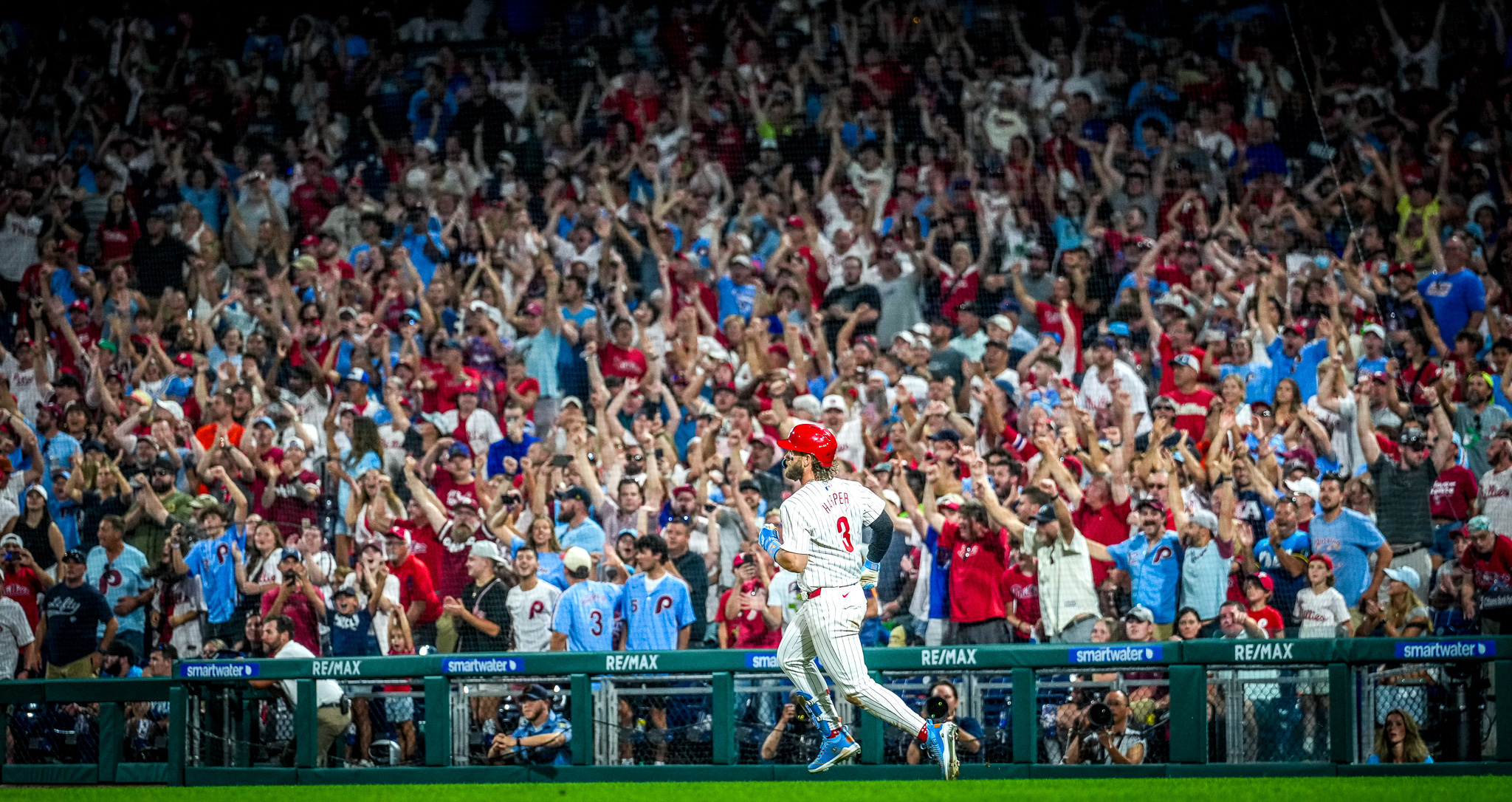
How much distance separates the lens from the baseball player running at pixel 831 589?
7.28 meters

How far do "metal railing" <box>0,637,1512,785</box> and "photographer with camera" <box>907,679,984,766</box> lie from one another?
36mm

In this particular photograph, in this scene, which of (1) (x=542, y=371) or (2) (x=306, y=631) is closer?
(2) (x=306, y=631)

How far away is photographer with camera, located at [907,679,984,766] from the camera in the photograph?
943 cm

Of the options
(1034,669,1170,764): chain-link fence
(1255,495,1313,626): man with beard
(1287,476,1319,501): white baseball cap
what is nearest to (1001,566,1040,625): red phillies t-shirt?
(1034,669,1170,764): chain-link fence

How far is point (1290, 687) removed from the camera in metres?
9.34

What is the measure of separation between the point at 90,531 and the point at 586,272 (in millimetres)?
5033

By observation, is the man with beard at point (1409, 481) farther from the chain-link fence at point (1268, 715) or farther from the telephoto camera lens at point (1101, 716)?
the telephoto camera lens at point (1101, 716)

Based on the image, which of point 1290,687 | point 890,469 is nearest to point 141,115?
point 890,469

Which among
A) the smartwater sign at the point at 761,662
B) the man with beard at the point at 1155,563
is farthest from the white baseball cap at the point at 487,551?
the man with beard at the point at 1155,563

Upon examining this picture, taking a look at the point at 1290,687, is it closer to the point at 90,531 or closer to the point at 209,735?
the point at 209,735

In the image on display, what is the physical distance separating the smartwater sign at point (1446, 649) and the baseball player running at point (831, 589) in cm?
327

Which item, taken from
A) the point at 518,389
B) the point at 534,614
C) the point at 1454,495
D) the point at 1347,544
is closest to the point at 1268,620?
the point at 1347,544

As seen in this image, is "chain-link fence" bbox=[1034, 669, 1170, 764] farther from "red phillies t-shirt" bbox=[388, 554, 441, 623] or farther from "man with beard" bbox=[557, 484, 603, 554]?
"red phillies t-shirt" bbox=[388, 554, 441, 623]

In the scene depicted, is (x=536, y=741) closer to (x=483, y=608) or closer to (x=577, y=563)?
(x=577, y=563)
